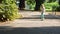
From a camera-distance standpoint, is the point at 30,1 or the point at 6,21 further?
the point at 30,1

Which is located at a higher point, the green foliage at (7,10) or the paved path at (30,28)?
the green foliage at (7,10)

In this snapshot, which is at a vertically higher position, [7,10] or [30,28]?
[7,10]

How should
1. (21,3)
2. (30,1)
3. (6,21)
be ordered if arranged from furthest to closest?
(30,1)
(21,3)
(6,21)

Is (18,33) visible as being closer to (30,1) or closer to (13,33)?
(13,33)

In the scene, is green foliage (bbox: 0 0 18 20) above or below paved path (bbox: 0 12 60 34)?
above

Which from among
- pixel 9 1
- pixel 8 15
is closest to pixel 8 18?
pixel 8 15

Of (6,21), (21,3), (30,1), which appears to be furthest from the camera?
(30,1)

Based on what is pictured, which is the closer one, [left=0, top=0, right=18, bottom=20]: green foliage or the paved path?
the paved path

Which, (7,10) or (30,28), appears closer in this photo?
(30,28)

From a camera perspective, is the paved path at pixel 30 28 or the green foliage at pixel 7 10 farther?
the green foliage at pixel 7 10

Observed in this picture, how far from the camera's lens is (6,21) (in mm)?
20172

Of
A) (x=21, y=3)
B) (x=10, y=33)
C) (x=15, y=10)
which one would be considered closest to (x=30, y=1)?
(x=21, y=3)

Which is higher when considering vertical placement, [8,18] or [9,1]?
[9,1]

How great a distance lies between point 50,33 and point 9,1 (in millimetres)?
8416
